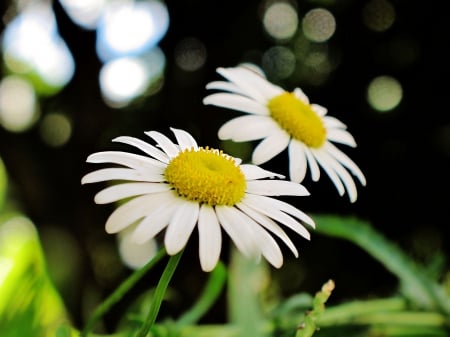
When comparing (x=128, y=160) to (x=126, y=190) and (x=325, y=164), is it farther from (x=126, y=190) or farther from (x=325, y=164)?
(x=325, y=164)

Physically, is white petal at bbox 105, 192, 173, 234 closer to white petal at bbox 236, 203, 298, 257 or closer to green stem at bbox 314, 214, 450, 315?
white petal at bbox 236, 203, 298, 257

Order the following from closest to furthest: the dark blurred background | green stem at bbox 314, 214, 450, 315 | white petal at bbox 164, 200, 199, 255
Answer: white petal at bbox 164, 200, 199, 255, green stem at bbox 314, 214, 450, 315, the dark blurred background

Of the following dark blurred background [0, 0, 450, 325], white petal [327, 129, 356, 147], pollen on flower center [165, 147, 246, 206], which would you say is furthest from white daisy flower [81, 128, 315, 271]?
dark blurred background [0, 0, 450, 325]

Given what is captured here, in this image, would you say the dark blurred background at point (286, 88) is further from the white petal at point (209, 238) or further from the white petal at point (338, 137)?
the white petal at point (209, 238)

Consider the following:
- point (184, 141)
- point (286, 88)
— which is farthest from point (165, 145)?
point (286, 88)

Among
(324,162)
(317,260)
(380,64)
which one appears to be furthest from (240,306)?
(380,64)

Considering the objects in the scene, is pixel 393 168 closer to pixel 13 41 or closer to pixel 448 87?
A: pixel 448 87
